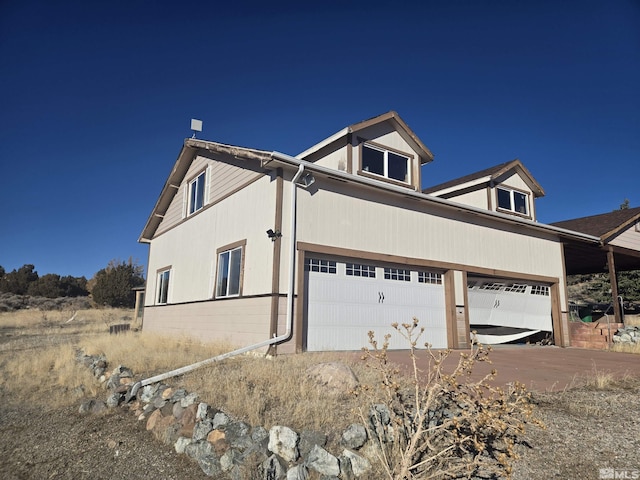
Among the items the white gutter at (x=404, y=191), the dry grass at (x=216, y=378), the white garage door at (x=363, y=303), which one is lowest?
the dry grass at (x=216, y=378)

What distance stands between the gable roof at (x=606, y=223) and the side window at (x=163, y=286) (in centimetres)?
1712

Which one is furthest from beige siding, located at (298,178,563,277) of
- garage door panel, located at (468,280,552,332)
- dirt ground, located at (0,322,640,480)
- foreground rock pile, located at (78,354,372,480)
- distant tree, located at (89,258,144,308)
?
distant tree, located at (89,258,144,308)

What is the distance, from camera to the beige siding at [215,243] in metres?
9.18

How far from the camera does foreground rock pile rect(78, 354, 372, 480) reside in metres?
3.56

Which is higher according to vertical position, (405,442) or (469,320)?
(469,320)

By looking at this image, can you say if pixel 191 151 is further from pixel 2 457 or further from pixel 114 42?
pixel 2 457

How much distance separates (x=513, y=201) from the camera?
15.3 m

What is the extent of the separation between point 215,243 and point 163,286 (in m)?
5.18

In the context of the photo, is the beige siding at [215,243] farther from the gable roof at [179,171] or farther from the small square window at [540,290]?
the small square window at [540,290]

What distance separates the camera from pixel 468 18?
40.5ft

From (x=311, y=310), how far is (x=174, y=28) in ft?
30.7

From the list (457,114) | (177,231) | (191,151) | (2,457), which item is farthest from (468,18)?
(2,457)

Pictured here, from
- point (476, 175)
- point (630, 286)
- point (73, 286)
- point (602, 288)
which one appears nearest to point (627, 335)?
point (476, 175)

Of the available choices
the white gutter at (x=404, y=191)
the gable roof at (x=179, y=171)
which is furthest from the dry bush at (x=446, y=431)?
the gable roof at (x=179, y=171)
